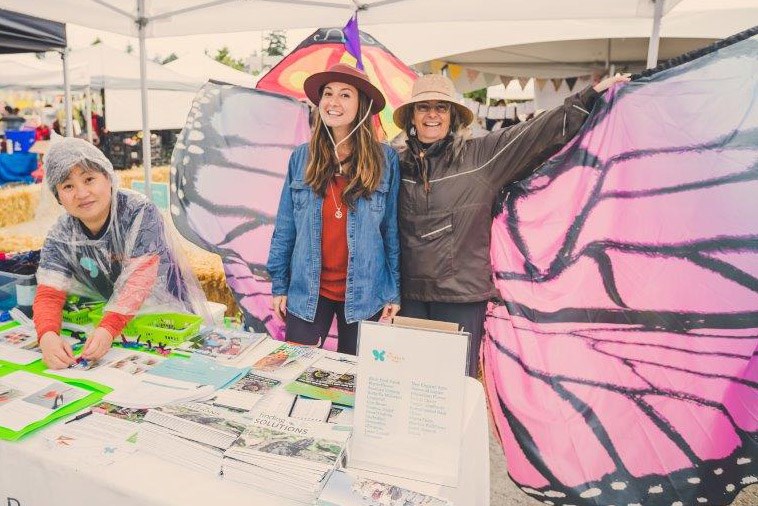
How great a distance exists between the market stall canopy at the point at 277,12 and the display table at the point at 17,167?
6.88 metres

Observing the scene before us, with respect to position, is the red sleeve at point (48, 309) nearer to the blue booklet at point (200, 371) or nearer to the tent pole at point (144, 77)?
the blue booklet at point (200, 371)

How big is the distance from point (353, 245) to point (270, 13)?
200 centimetres

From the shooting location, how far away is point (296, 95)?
3.17 metres

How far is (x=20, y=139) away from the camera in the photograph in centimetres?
916

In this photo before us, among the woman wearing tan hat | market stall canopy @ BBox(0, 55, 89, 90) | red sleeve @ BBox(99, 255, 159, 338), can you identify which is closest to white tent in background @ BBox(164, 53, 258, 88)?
market stall canopy @ BBox(0, 55, 89, 90)

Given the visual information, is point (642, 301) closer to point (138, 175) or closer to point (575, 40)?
point (575, 40)

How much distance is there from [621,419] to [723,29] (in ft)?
11.3

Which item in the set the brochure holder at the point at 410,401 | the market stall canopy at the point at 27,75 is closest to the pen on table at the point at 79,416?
the brochure holder at the point at 410,401

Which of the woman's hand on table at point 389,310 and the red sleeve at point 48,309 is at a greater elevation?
the red sleeve at point 48,309

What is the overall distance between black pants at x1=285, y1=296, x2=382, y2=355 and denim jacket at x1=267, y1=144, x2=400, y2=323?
1.8 inches

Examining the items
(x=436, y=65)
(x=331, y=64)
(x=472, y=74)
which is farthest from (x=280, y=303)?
(x=472, y=74)

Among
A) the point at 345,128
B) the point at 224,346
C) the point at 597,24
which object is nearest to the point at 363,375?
the point at 224,346

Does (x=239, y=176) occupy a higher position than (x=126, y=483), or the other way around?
(x=239, y=176)

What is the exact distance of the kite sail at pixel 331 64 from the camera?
3.24m
